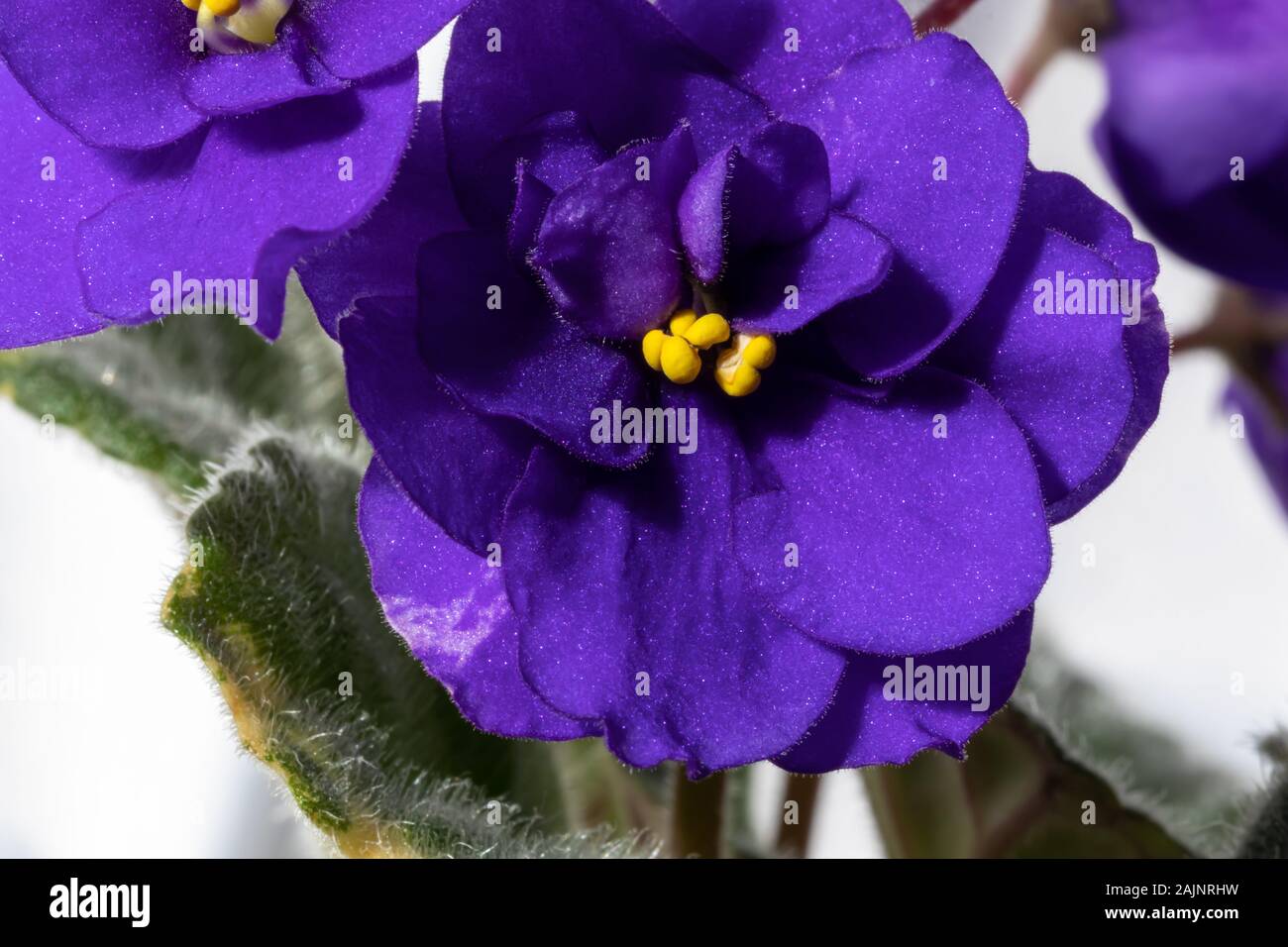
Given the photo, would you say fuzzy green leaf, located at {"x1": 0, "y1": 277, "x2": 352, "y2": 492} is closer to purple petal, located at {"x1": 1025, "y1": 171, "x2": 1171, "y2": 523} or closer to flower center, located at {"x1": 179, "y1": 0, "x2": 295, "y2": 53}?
flower center, located at {"x1": 179, "y1": 0, "x2": 295, "y2": 53}

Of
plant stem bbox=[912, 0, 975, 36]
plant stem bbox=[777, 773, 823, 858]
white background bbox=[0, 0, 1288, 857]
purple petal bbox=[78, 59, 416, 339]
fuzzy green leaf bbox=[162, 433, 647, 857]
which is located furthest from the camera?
white background bbox=[0, 0, 1288, 857]

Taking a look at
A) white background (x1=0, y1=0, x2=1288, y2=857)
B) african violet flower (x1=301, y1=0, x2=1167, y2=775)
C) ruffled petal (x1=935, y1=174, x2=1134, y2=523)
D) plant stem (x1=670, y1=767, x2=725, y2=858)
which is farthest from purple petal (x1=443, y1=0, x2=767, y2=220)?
white background (x1=0, y1=0, x2=1288, y2=857)

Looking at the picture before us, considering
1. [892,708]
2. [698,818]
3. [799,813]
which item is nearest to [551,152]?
[892,708]

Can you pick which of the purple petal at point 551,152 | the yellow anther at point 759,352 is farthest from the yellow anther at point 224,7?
the yellow anther at point 759,352

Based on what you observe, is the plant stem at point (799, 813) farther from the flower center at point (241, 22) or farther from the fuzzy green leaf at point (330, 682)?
the flower center at point (241, 22)

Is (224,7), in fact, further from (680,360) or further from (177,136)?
(680,360)
